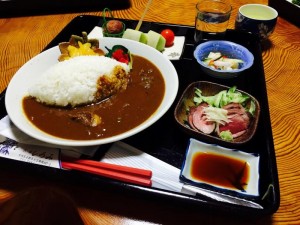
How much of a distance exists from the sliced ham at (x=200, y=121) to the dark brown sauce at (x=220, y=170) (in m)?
0.19

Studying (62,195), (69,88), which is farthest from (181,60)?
(62,195)

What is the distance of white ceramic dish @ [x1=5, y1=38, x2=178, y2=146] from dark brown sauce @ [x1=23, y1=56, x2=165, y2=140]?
5cm

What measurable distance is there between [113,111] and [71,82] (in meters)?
0.36

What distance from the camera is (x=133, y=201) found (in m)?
1.57

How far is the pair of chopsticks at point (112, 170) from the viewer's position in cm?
155

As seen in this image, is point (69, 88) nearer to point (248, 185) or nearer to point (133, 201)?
point (133, 201)

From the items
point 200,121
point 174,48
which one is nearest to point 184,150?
point 200,121

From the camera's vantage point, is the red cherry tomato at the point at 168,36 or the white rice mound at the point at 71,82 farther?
the red cherry tomato at the point at 168,36

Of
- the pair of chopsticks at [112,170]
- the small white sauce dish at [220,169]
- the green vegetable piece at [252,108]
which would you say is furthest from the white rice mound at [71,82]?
the green vegetable piece at [252,108]

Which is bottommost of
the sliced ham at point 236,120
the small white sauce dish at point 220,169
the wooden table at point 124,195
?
the wooden table at point 124,195

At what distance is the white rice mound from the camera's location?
1.98 m

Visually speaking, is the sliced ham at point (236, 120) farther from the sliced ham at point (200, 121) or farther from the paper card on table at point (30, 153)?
the paper card on table at point (30, 153)

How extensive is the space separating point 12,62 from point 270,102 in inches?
83.2

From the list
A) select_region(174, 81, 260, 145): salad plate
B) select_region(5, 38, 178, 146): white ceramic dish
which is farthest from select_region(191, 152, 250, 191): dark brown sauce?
select_region(5, 38, 178, 146): white ceramic dish
